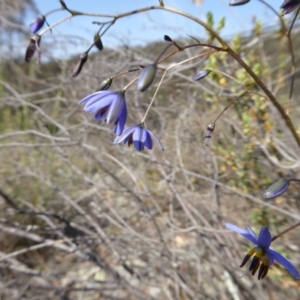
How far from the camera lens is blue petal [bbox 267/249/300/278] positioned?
0.74 m

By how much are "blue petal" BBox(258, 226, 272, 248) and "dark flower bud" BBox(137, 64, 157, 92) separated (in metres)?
0.36

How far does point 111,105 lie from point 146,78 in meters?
0.21

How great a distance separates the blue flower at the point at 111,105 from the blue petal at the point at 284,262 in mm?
383

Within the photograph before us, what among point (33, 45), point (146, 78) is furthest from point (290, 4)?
point (33, 45)

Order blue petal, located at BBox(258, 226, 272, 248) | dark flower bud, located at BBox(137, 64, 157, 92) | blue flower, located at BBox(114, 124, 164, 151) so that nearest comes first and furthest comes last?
dark flower bud, located at BBox(137, 64, 157, 92), blue petal, located at BBox(258, 226, 272, 248), blue flower, located at BBox(114, 124, 164, 151)

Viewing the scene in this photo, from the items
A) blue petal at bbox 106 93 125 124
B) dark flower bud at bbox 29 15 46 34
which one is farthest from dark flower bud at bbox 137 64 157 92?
dark flower bud at bbox 29 15 46 34

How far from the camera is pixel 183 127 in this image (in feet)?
8.13

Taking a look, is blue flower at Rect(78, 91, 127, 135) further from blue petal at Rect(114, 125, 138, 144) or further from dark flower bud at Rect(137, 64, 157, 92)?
dark flower bud at Rect(137, 64, 157, 92)

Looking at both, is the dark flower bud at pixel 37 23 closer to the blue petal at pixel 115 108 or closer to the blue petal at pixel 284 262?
the blue petal at pixel 115 108

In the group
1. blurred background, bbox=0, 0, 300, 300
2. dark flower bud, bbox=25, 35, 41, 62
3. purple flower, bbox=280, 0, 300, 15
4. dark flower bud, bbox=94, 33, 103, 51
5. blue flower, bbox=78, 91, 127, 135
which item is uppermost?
purple flower, bbox=280, 0, 300, 15

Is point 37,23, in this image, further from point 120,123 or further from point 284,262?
point 284,262

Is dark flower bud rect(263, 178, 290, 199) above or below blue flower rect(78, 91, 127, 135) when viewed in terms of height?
below

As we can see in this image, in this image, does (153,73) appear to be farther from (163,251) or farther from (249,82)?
(163,251)

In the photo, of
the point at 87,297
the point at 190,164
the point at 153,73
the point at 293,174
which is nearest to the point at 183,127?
the point at 190,164
